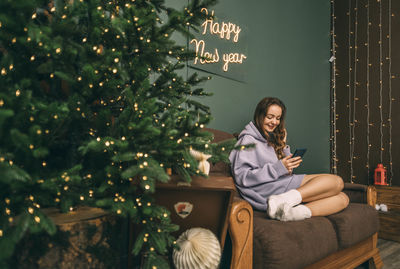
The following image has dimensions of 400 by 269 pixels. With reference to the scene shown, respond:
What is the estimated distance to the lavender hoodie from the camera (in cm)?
179

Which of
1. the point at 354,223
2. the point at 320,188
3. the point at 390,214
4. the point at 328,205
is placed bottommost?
the point at 390,214

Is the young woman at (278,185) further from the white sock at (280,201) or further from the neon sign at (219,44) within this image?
the neon sign at (219,44)

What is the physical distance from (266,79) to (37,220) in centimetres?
255

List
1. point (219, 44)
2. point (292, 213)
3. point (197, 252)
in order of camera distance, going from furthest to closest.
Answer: point (219, 44), point (292, 213), point (197, 252)

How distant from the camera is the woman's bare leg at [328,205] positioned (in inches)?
66.7

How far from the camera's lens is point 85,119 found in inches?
38.5

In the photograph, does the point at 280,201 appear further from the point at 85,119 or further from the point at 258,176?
A: the point at 85,119

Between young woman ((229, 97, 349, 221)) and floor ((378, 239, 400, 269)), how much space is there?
710 mm

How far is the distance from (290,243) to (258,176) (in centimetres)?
52

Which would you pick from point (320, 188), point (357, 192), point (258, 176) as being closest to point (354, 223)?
point (320, 188)

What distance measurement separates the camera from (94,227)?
935 millimetres

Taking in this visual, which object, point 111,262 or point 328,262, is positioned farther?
point 328,262

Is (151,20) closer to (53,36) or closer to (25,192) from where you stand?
(53,36)

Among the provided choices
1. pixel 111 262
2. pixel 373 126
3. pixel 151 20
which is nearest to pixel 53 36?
pixel 151 20
